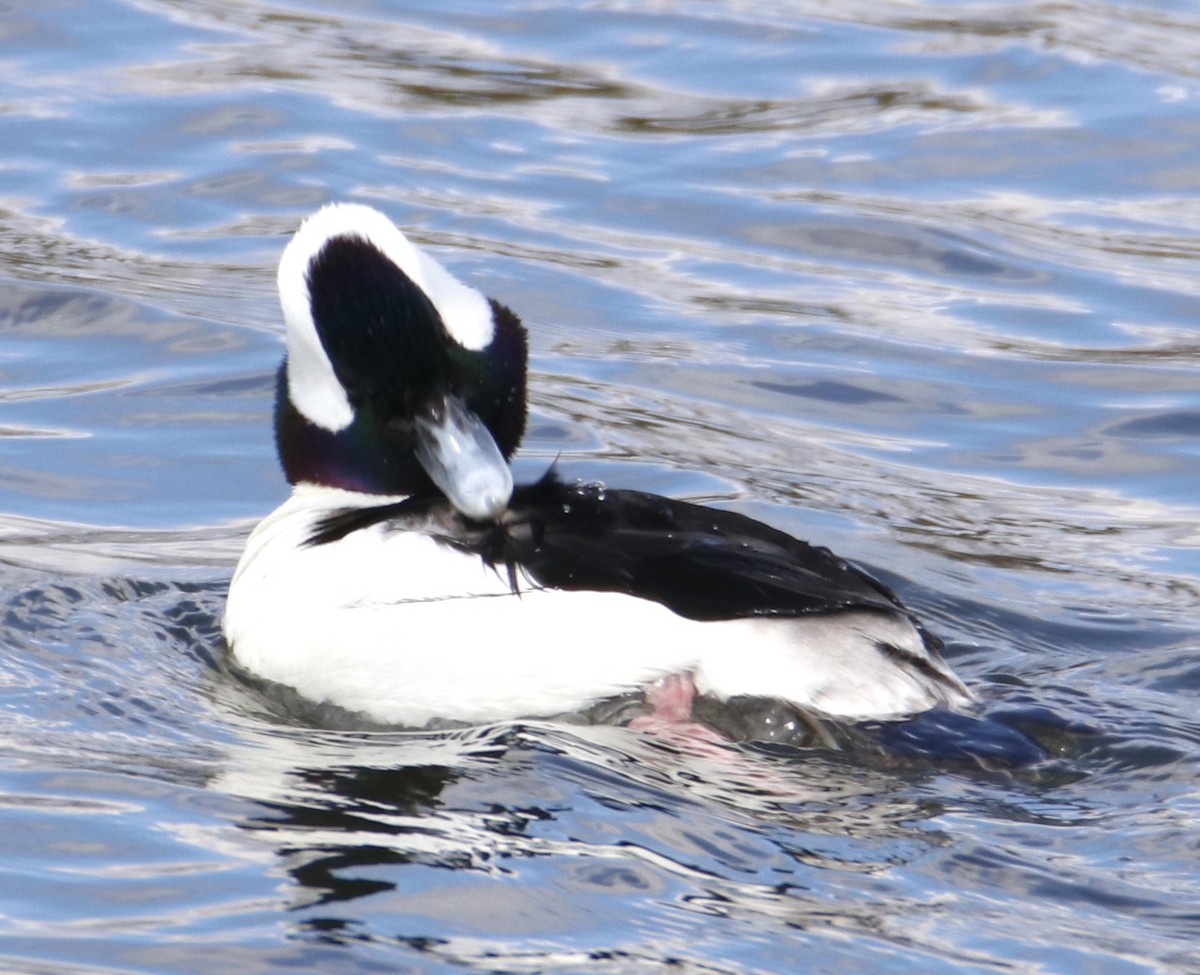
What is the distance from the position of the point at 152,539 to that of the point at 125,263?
9.55ft

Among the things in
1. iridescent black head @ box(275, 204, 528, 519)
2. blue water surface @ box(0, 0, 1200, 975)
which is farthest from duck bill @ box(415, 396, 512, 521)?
blue water surface @ box(0, 0, 1200, 975)

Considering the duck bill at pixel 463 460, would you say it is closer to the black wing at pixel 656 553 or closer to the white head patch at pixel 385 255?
the black wing at pixel 656 553

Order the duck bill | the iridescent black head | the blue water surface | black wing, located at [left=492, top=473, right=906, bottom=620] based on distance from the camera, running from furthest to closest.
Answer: the iridescent black head
the duck bill
black wing, located at [left=492, top=473, right=906, bottom=620]
the blue water surface

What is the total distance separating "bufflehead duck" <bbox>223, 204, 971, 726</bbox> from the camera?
15.6 feet

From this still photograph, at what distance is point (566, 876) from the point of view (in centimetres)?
400

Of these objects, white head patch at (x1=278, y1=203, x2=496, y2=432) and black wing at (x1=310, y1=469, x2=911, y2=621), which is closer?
black wing at (x1=310, y1=469, x2=911, y2=621)

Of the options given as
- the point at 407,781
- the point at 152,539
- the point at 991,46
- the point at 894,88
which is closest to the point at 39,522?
the point at 152,539

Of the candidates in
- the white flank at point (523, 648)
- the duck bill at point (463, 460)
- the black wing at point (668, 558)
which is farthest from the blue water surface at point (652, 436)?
the duck bill at point (463, 460)

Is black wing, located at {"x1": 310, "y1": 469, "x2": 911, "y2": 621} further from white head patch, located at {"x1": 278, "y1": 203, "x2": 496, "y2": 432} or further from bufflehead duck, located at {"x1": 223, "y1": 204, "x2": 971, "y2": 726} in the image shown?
white head patch, located at {"x1": 278, "y1": 203, "x2": 496, "y2": 432}

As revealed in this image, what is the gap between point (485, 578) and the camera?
190 inches

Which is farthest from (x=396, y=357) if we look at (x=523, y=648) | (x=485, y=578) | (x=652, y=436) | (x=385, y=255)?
(x=652, y=436)

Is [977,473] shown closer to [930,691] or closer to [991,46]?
[930,691]

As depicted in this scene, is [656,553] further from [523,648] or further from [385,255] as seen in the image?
[385,255]

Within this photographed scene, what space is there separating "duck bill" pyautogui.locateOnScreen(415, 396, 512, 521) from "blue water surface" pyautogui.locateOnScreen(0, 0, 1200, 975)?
0.54m
